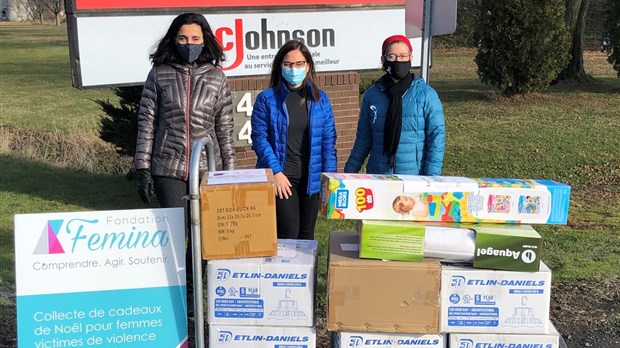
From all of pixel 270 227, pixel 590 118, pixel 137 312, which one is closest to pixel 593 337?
pixel 270 227

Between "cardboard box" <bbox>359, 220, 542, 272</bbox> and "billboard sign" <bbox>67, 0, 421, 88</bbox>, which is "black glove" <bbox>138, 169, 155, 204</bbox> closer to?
"cardboard box" <bbox>359, 220, 542, 272</bbox>

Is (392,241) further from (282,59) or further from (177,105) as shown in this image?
(177,105)

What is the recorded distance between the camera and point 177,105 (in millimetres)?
4059

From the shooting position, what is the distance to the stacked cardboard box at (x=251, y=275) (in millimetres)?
3225

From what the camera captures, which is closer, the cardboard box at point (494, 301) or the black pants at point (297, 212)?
the cardboard box at point (494, 301)

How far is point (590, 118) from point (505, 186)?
37.8 ft

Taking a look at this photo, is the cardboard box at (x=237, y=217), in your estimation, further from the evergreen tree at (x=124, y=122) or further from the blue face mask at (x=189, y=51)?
the evergreen tree at (x=124, y=122)

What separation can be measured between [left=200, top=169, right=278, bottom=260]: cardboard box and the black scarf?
1.04m

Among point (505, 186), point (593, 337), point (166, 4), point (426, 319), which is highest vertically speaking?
point (166, 4)

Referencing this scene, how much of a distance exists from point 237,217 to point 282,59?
1305 mm

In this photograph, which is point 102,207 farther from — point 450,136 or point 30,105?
point 30,105

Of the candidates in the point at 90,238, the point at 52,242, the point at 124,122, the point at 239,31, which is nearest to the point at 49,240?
the point at 52,242

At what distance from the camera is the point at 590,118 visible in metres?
13.7

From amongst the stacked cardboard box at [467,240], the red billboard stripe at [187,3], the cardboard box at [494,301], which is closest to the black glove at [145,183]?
the stacked cardboard box at [467,240]
